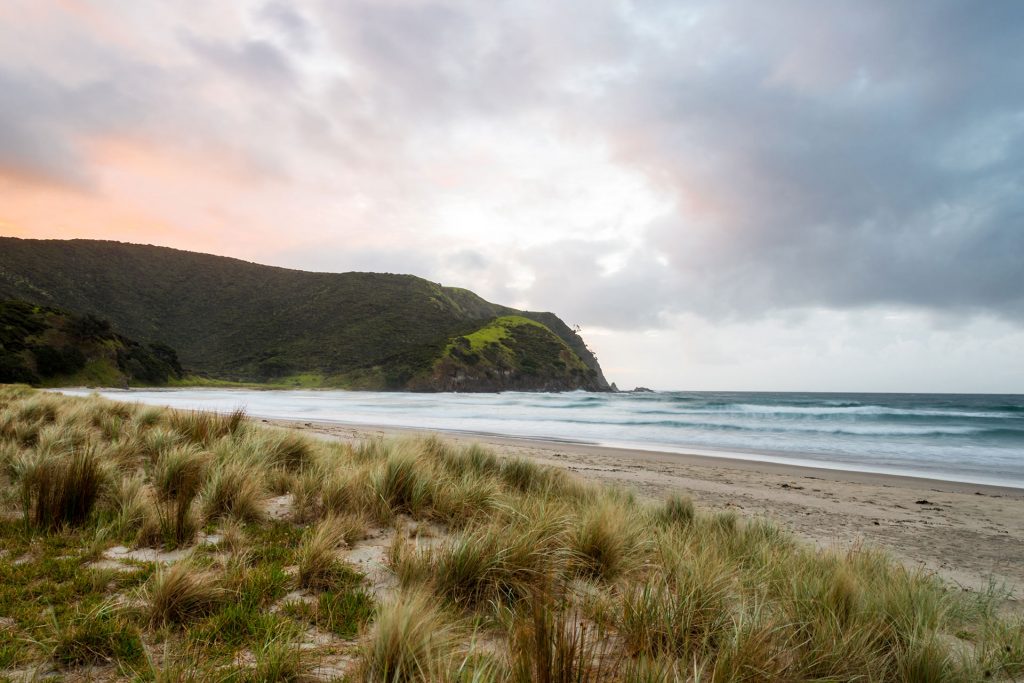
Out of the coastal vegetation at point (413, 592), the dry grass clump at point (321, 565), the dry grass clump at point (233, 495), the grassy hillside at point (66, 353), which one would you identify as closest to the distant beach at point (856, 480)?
the coastal vegetation at point (413, 592)

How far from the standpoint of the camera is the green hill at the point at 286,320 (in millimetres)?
72750

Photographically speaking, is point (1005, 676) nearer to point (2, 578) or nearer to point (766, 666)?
point (766, 666)

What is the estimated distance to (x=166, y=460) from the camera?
205 inches

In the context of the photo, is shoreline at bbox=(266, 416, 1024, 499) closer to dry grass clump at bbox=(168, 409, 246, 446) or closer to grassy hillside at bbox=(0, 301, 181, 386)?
dry grass clump at bbox=(168, 409, 246, 446)

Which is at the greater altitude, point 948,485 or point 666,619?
point 666,619

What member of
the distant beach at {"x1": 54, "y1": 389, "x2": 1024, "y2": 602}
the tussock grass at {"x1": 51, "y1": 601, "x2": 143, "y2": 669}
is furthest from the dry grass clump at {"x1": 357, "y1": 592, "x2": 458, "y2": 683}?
the distant beach at {"x1": 54, "y1": 389, "x2": 1024, "y2": 602}

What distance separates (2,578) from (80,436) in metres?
4.48

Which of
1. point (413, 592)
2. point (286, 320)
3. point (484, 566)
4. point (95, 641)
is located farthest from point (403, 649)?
point (286, 320)

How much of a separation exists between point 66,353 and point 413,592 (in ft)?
187

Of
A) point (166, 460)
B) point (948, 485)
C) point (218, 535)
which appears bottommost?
point (948, 485)

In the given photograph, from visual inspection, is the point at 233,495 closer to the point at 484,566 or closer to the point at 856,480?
the point at 484,566

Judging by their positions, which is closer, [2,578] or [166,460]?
[2,578]

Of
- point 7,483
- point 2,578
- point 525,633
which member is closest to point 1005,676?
point 525,633

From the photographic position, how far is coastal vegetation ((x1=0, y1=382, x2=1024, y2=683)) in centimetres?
215
